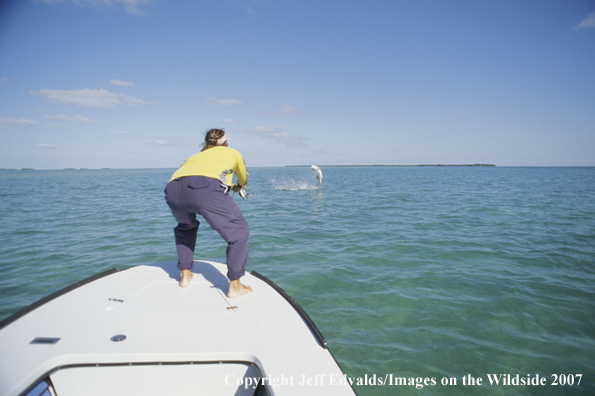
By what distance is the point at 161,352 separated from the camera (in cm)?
203

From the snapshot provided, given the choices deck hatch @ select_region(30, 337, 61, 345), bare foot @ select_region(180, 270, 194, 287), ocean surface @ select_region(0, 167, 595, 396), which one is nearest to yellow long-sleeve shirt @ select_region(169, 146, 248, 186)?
bare foot @ select_region(180, 270, 194, 287)

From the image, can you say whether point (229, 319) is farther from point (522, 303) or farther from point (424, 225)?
point (424, 225)

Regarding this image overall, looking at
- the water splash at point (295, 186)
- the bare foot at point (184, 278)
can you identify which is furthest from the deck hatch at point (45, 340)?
the water splash at point (295, 186)

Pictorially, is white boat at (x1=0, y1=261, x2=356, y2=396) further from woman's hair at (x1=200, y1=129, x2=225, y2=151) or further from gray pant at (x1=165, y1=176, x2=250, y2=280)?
woman's hair at (x1=200, y1=129, x2=225, y2=151)

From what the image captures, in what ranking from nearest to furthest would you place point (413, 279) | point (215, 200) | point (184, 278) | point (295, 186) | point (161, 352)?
point (161, 352) < point (215, 200) < point (184, 278) < point (413, 279) < point (295, 186)

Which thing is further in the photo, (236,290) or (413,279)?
(413,279)

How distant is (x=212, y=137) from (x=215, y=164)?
0.43 m

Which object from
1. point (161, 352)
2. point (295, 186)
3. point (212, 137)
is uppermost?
point (212, 137)

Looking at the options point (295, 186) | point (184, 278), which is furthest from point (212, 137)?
point (295, 186)

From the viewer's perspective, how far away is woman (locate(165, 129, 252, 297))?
2.93 metres

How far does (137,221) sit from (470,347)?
11.2 metres

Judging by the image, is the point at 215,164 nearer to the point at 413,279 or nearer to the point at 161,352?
the point at 161,352

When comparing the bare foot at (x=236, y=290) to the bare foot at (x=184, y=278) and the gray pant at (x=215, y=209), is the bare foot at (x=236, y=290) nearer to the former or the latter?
the gray pant at (x=215, y=209)

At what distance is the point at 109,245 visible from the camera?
26.1ft
